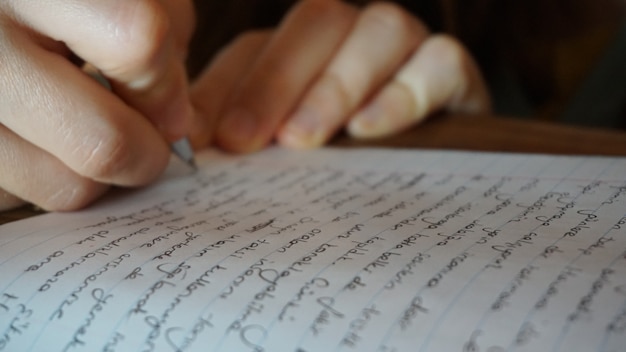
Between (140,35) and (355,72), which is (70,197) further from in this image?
(355,72)

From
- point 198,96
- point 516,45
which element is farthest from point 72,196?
point 516,45

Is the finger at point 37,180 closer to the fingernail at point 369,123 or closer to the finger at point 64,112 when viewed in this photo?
the finger at point 64,112

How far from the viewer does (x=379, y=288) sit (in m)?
0.28

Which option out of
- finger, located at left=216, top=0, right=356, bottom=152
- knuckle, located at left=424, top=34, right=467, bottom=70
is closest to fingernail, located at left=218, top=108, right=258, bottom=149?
finger, located at left=216, top=0, right=356, bottom=152

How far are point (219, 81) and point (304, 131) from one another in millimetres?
109

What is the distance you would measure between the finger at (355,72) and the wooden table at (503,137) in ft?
0.10

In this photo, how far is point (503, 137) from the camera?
56 cm

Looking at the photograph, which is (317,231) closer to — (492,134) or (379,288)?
(379,288)

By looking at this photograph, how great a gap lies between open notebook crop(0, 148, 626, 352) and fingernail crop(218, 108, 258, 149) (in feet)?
0.44

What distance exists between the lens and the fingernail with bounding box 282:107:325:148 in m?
0.58

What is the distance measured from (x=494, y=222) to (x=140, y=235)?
0.20 m

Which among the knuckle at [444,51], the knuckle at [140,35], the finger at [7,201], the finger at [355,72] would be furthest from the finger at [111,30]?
the knuckle at [444,51]

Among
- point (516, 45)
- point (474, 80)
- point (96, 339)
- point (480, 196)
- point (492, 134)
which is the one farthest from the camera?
point (516, 45)

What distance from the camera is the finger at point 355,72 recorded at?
0.58 m
